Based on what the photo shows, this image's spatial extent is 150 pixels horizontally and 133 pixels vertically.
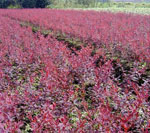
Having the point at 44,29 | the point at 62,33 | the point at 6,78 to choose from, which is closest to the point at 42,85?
the point at 6,78

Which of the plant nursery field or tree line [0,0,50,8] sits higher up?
tree line [0,0,50,8]

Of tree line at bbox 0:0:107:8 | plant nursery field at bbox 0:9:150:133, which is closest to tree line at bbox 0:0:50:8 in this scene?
tree line at bbox 0:0:107:8

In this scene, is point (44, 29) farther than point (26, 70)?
Yes

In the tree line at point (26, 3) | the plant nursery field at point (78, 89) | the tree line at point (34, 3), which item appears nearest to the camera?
the plant nursery field at point (78, 89)

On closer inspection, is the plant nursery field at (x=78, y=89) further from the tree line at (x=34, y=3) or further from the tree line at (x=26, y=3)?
the tree line at (x=34, y=3)

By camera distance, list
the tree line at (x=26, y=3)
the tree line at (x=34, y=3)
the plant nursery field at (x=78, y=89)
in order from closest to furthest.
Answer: the plant nursery field at (x=78, y=89), the tree line at (x=26, y=3), the tree line at (x=34, y=3)

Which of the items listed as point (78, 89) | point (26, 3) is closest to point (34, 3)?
point (26, 3)

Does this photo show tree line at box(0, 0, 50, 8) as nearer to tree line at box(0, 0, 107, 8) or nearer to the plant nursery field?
tree line at box(0, 0, 107, 8)

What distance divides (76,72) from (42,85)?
841 millimetres

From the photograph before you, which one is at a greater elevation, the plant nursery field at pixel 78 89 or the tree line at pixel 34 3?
the tree line at pixel 34 3

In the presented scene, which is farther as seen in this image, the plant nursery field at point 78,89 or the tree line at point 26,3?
the tree line at point 26,3

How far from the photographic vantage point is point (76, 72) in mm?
3938

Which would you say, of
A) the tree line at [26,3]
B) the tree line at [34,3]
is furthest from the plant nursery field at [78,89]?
the tree line at [34,3]

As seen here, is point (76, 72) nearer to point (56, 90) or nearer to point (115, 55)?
point (56, 90)
